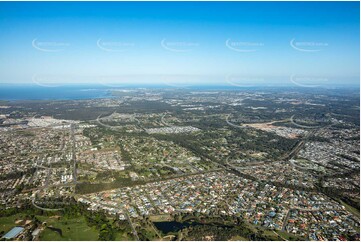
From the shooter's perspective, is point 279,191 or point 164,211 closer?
point 164,211

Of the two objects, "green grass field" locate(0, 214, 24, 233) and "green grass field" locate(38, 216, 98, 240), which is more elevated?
"green grass field" locate(0, 214, 24, 233)

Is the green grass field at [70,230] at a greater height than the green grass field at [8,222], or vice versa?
the green grass field at [8,222]

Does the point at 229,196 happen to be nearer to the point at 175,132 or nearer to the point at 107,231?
the point at 107,231

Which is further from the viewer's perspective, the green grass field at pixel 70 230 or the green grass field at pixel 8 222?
the green grass field at pixel 8 222

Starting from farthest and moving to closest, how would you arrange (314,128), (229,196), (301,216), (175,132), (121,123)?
1. (121,123)
2. (314,128)
3. (175,132)
4. (229,196)
5. (301,216)

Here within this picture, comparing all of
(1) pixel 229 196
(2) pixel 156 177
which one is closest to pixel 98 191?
(2) pixel 156 177

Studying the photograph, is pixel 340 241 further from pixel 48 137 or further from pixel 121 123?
pixel 121 123

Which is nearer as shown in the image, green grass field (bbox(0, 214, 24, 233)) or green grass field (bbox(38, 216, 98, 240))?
green grass field (bbox(38, 216, 98, 240))

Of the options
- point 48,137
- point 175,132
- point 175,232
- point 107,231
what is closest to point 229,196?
point 175,232

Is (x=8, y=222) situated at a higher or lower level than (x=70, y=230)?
higher

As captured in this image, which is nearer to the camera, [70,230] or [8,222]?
[70,230]

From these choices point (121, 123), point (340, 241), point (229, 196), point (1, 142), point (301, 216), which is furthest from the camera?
point (121, 123)
